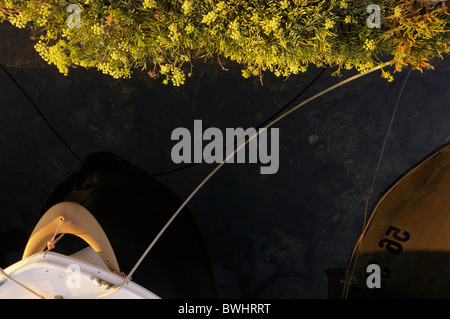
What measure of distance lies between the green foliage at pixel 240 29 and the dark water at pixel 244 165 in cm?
58

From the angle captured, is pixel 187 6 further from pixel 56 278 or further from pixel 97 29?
pixel 56 278

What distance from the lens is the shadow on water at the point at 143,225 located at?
108 inches

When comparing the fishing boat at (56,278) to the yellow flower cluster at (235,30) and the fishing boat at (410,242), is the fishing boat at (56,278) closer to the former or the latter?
the yellow flower cluster at (235,30)

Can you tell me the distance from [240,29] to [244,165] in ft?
4.02

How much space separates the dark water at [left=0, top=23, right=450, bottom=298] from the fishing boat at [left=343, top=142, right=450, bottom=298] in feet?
0.62

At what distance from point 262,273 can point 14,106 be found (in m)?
2.77

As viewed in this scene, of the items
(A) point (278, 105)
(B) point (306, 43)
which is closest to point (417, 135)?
(A) point (278, 105)

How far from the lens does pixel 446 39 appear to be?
217 cm

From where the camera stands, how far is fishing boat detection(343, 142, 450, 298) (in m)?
2.92

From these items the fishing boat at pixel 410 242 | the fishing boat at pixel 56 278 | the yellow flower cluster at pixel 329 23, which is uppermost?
the yellow flower cluster at pixel 329 23

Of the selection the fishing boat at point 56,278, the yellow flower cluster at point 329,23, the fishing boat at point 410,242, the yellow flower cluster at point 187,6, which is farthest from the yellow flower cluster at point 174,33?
the fishing boat at point 410,242

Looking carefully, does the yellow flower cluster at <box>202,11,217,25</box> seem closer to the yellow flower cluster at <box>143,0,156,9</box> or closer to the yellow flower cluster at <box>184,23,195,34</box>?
the yellow flower cluster at <box>184,23,195,34</box>

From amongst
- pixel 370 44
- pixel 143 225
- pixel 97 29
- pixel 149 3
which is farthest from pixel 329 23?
pixel 143 225

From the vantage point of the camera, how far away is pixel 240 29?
2.03 m
